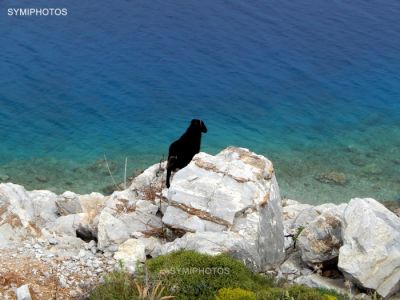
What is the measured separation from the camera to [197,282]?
34.3 ft

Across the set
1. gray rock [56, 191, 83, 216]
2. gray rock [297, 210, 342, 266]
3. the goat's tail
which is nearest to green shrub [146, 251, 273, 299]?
→ gray rock [297, 210, 342, 266]

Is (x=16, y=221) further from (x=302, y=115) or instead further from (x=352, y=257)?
(x=302, y=115)

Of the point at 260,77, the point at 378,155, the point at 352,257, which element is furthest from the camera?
the point at 260,77

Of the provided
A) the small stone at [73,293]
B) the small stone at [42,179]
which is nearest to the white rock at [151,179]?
the small stone at [73,293]

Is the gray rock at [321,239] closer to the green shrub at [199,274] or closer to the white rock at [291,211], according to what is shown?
the white rock at [291,211]

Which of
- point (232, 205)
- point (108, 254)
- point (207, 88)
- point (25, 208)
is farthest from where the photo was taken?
point (207, 88)

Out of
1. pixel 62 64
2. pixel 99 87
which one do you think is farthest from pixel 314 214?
pixel 62 64

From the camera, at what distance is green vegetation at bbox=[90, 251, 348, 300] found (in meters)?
9.81

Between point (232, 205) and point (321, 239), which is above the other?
point (232, 205)

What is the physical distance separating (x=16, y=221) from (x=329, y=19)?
Answer: 1394 inches

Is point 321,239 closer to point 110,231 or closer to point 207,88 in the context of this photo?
point 110,231

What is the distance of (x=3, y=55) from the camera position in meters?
34.9

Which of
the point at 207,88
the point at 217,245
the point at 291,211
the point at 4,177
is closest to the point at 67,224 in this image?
the point at 217,245

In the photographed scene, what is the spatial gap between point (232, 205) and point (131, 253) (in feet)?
8.38
